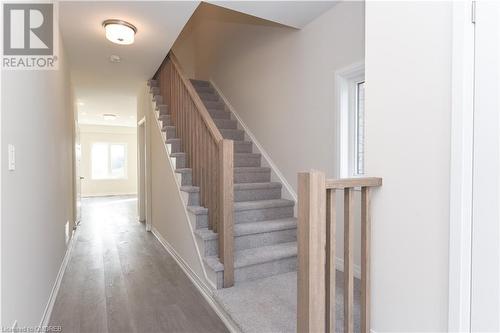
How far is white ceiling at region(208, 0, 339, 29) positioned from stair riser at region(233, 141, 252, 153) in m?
1.61

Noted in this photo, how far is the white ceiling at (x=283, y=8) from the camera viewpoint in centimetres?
260

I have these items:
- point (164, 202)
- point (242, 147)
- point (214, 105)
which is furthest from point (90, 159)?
point (242, 147)

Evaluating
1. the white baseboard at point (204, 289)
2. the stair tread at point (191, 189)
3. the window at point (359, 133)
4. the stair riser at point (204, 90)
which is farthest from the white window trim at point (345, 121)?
the stair riser at point (204, 90)

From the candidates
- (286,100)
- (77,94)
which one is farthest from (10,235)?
(77,94)

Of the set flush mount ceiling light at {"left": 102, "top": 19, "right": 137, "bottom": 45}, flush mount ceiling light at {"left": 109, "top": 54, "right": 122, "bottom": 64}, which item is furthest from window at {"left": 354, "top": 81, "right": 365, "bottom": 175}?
flush mount ceiling light at {"left": 109, "top": 54, "right": 122, "bottom": 64}

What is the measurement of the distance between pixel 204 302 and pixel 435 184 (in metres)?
1.89

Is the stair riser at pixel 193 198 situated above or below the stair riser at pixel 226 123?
below

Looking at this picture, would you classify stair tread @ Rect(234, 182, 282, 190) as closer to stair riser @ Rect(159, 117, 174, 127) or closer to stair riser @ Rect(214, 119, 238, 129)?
stair riser @ Rect(214, 119, 238, 129)

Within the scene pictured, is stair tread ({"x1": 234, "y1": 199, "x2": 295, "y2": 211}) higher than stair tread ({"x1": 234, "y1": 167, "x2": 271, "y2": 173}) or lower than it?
lower

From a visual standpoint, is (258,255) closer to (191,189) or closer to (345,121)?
(191,189)

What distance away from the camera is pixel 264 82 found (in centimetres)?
380

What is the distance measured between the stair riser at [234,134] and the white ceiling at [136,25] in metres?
1.25

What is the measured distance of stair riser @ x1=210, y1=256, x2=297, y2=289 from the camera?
246 centimetres

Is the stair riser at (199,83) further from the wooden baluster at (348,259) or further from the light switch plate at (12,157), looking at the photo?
the wooden baluster at (348,259)
